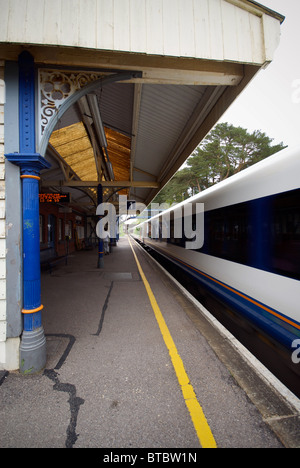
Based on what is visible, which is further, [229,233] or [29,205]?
[229,233]

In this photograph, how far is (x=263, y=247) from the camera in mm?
3295

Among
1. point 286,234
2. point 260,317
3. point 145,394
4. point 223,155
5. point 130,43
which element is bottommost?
point 145,394

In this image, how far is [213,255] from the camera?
17.4 feet

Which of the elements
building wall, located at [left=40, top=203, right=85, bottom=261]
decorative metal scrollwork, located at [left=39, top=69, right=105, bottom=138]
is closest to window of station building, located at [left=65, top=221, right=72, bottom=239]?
building wall, located at [left=40, top=203, right=85, bottom=261]

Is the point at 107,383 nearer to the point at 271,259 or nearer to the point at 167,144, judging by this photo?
the point at 271,259

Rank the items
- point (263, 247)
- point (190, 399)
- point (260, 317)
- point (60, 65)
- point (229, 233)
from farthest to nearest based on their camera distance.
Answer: point (229, 233) < point (263, 247) < point (260, 317) < point (60, 65) < point (190, 399)

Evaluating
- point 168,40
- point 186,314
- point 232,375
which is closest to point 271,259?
point 232,375

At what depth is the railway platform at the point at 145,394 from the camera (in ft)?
5.85

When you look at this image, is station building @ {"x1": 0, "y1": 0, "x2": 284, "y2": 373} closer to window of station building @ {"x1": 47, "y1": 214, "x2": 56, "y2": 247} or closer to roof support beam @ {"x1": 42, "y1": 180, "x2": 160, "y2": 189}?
roof support beam @ {"x1": 42, "y1": 180, "x2": 160, "y2": 189}

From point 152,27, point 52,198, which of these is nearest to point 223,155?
point 52,198

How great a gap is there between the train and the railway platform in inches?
23.0

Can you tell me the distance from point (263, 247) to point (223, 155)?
20578 mm

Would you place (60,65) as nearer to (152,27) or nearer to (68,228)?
(152,27)
